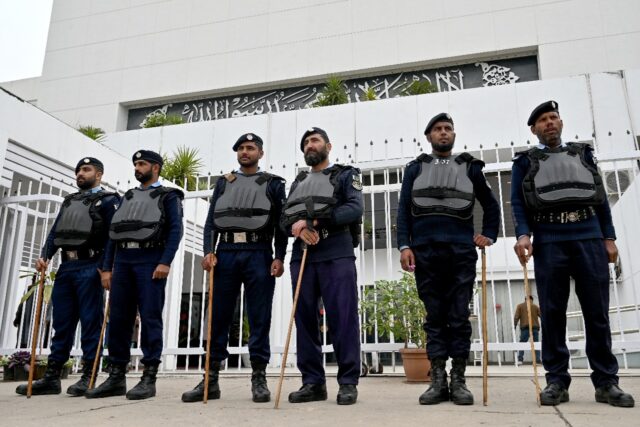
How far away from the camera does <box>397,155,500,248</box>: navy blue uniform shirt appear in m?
3.22

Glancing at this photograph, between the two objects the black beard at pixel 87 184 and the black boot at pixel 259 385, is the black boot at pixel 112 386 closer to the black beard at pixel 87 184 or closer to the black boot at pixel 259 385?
the black boot at pixel 259 385

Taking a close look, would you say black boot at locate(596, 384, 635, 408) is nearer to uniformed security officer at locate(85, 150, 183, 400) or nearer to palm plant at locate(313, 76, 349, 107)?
uniformed security officer at locate(85, 150, 183, 400)

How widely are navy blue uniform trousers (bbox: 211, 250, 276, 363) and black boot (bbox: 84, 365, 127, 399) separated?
0.74 metres

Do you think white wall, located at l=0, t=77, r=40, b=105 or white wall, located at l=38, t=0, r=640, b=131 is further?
white wall, located at l=0, t=77, r=40, b=105

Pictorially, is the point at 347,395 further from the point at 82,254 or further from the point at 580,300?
the point at 82,254

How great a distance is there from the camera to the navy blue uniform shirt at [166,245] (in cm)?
371

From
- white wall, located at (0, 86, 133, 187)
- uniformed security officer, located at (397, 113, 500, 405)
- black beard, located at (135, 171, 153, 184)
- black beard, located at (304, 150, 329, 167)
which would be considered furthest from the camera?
white wall, located at (0, 86, 133, 187)

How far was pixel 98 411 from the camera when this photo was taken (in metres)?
2.80

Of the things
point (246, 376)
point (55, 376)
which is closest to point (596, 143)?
point (246, 376)

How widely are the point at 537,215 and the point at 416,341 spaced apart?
81.9 inches

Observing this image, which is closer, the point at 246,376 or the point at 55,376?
the point at 55,376

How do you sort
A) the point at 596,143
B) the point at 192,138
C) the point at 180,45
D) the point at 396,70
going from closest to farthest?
the point at 596,143
the point at 192,138
the point at 396,70
the point at 180,45

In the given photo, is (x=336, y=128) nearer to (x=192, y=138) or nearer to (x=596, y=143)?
(x=192, y=138)

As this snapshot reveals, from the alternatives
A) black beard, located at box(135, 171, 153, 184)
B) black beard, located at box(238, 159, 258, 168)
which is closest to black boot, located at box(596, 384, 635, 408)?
black beard, located at box(238, 159, 258, 168)
